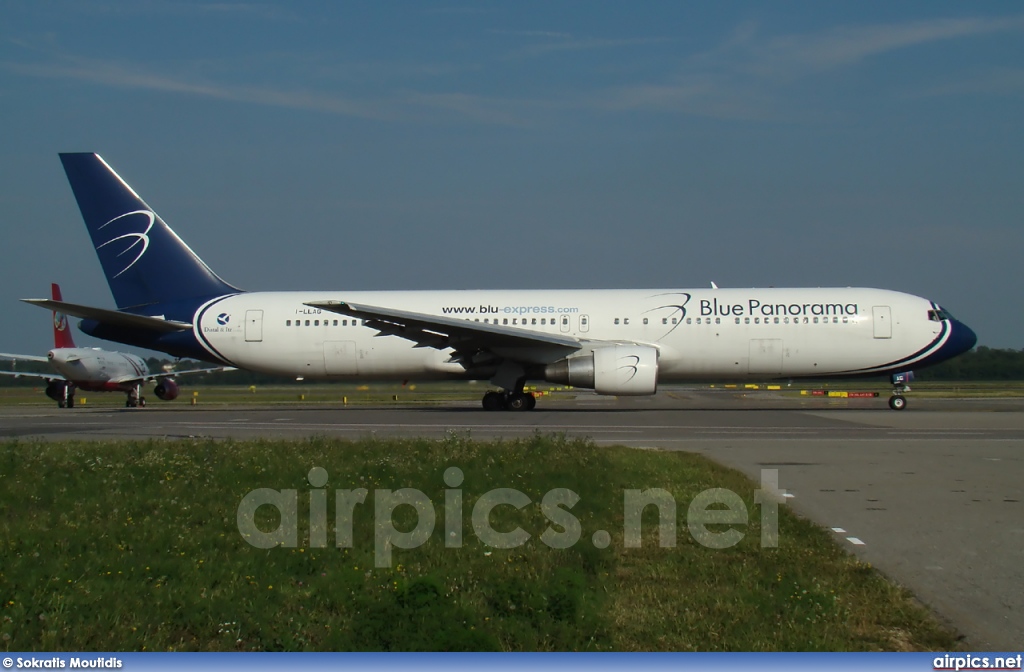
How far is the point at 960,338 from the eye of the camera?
23.9m

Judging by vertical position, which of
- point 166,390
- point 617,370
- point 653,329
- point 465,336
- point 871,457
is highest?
point 653,329

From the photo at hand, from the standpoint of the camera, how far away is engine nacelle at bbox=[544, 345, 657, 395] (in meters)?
21.7

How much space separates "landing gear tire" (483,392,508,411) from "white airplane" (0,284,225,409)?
1459 cm

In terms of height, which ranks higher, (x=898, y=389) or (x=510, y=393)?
(x=898, y=389)

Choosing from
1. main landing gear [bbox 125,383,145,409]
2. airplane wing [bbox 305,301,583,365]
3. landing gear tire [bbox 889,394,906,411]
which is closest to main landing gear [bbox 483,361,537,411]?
airplane wing [bbox 305,301,583,365]

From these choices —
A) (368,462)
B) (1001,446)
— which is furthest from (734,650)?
(1001,446)

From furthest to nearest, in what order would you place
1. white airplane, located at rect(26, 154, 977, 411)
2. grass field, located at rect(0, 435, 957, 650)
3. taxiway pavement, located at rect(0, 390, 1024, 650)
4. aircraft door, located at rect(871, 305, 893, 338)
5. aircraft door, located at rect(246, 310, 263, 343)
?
aircraft door, located at rect(246, 310, 263, 343), aircraft door, located at rect(871, 305, 893, 338), white airplane, located at rect(26, 154, 977, 411), taxiway pavement, located at rect(0, 390, 1024, 650), grass field, located at rect(0, 435, 957, 650)

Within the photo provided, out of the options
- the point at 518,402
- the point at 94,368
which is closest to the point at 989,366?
the point at 518,402

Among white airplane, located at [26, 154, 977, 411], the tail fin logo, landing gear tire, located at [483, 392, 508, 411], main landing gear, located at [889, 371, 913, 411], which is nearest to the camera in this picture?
white airplane, located at [26, 154, 977, 411]

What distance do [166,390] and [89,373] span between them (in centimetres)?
303

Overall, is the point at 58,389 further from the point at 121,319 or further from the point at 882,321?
the point at 882,321

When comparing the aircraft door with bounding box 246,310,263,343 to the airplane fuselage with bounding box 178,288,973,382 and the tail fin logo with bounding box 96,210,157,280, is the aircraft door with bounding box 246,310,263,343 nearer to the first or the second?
the airplane fuselage with bounding box 178,288,973,382

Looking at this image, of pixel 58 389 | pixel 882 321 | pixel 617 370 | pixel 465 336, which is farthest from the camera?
pixel 58 389

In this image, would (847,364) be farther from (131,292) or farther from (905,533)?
(131,292)
